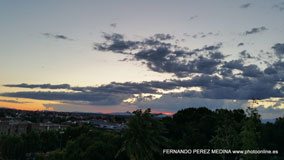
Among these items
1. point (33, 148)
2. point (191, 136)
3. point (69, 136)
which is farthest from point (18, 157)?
point (191, 136)

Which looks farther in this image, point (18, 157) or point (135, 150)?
point (18, 157)

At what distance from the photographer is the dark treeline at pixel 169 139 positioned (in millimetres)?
40750

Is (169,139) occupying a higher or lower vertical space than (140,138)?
lower

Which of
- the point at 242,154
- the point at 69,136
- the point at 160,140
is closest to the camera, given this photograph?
the point at 160,140

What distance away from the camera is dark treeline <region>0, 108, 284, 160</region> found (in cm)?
4075

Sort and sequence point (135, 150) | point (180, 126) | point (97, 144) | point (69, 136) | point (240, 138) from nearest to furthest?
point (135, 150), point (240, 138), point (97, 144), point (180, 126), point (69, 136)

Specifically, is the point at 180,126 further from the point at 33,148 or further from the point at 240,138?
the point at 33,148

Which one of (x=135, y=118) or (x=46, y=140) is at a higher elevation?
(x=135, y=118)

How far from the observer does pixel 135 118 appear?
4050cm

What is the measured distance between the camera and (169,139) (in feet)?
184

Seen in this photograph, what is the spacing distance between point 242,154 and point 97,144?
2432cm

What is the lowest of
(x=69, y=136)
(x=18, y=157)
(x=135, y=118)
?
(x=18, y=157)

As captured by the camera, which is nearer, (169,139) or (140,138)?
(140,138)

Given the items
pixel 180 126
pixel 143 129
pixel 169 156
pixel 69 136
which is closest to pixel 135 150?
pixel 143 129
